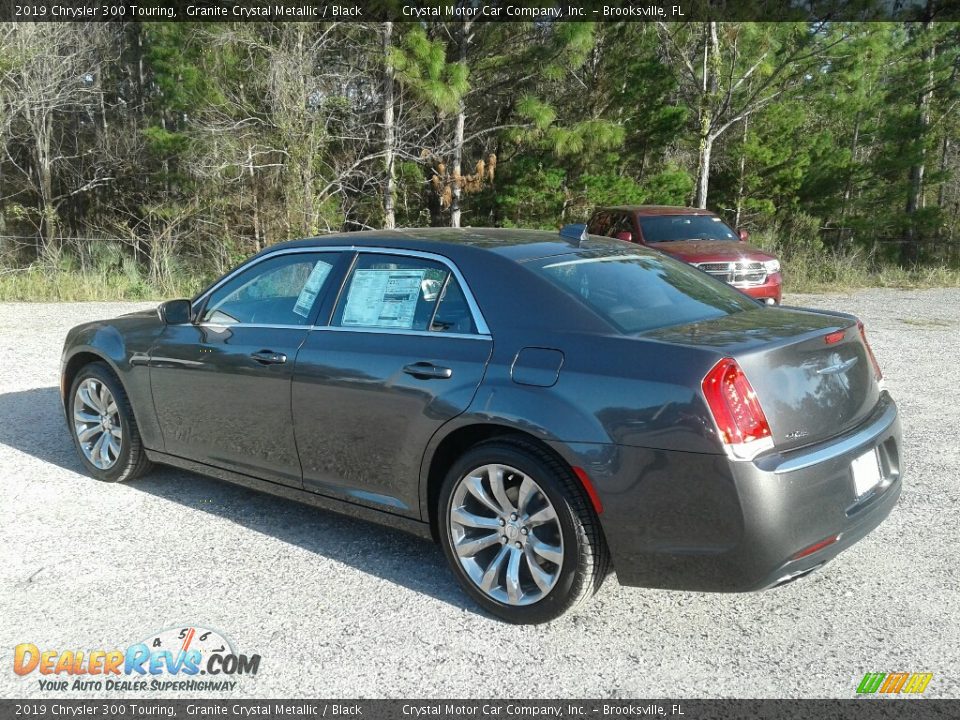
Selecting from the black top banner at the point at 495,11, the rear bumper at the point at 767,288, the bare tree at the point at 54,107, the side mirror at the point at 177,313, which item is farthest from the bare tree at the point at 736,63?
the side mirror at the point at 177,313

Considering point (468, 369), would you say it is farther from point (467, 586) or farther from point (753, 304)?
point (753, 304)

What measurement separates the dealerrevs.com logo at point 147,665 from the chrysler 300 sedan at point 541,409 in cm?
98

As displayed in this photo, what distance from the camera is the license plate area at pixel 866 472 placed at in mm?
3375

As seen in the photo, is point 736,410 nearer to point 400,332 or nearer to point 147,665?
point 400,332

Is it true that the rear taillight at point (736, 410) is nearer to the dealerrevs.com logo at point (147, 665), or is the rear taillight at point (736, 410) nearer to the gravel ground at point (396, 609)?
the gravel ground at point (396, 609)

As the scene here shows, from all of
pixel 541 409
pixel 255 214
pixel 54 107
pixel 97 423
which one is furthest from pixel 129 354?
pixel 54 107

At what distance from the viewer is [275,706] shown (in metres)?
3.03

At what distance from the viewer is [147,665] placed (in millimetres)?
3309

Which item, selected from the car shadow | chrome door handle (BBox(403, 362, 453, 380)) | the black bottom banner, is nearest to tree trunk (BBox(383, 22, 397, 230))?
the car shadow

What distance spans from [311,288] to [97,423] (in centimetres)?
208

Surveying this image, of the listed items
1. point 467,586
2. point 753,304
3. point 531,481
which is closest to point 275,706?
point 467,586

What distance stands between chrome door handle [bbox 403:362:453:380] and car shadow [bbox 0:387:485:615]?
1000mm

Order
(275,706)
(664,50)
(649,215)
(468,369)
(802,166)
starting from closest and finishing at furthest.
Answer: (275,706) < (468,369) < (649,215) < (664,50) < (802,166)

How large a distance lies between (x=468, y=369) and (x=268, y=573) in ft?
4.79
